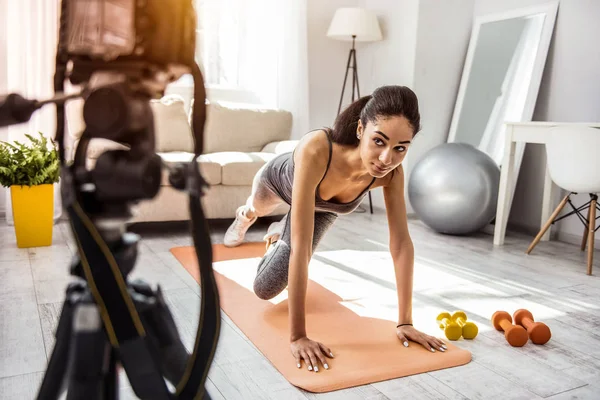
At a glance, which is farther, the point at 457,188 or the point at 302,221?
the point at 457,188

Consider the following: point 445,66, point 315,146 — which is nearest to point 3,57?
point 315,146

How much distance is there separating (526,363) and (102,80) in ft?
5.38

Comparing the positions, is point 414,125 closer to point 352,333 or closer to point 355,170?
point 355,170

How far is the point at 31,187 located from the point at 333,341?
1.79 metres

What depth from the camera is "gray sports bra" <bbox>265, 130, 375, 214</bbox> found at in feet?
6.12

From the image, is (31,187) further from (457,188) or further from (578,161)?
(578,161)

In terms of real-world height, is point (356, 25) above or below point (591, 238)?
above

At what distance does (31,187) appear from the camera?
8.86 ft

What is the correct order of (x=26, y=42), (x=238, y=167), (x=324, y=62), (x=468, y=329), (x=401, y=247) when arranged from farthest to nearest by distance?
(x=324, y=62), (x=238, y=167), (x=26, y=42), (x=468, y=329), (x=401, y=247)

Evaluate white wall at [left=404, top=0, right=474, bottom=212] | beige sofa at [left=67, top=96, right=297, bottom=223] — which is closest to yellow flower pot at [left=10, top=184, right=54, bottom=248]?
beige sofa at [left=67, top=96, right=297, bottom=223]

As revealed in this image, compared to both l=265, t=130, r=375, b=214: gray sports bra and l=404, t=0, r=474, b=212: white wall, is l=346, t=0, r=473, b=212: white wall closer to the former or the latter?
l=404, t=0, r=474, b=212: white wall

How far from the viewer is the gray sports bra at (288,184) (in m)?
1.87

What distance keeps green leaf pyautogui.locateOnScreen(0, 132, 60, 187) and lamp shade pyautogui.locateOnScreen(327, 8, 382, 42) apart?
89.7 inches

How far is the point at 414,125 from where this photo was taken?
4.55 ft
